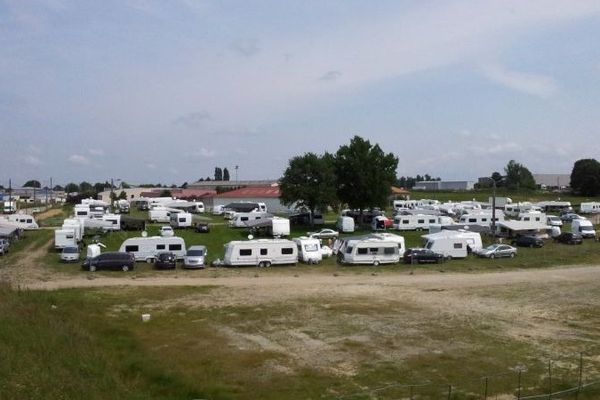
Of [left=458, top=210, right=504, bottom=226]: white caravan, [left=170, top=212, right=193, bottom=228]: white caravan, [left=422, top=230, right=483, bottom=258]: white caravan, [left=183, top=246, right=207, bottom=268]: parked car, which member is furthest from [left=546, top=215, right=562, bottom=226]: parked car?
[left=183, top=246, right=207, bottom=268]: parked car

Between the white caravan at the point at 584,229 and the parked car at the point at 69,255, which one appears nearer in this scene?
the parked car at the point at 69,255

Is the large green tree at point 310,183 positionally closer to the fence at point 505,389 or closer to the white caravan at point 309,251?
the white caravan at point 309,251

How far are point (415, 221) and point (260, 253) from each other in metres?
24.0

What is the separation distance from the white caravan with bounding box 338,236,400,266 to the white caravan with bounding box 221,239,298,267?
359 centimetres

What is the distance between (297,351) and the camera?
18.6m

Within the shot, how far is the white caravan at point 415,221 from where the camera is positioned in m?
57.7

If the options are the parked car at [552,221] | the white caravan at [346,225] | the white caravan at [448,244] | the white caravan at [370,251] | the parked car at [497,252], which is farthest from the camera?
the parked car at [552,221]

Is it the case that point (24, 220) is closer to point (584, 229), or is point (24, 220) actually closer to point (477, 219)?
point (477, 219)

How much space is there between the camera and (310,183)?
60.5 meters

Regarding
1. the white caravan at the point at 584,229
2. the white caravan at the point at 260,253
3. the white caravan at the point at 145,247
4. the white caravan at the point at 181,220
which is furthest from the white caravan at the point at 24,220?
the white caravan at the point at 584,229

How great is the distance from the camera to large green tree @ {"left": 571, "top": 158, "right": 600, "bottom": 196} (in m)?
118

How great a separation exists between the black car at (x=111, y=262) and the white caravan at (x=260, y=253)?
586 cm

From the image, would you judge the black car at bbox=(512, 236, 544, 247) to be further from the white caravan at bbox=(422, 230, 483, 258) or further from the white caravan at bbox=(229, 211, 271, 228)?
the white caravan at bbox=(229, 211, 271, 228)

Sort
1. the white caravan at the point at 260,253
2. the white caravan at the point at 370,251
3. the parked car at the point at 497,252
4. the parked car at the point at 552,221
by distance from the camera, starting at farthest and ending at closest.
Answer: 1. the parked car at the point at 552,221
2. the parked car at the point at 497,252
3. the white caravan at the point at 370,251
4. the white caravan at the point at 260,253
